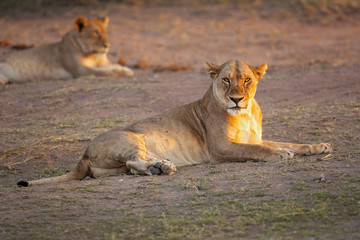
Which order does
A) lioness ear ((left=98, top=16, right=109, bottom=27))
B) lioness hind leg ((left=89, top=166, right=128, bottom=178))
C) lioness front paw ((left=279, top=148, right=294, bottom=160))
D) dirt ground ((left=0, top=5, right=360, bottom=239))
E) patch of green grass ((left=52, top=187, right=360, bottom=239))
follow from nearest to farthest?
patch of green grass ((left=52, top=187, right=360, bottom=239)) < dirt ground ((left=0, top=5, right=360, bottom=239)) < lioness front paw ((left=279, top=148, right=294, bottom=160)) < lioness hind leg ((left=89, top=166, right=128, bottom=178)) < lioness ear ((left=98, top=16, right=109, bottom=27))

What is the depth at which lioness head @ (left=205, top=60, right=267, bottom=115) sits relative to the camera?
5812 millimetres

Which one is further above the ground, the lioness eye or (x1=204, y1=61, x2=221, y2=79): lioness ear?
the lioness eye

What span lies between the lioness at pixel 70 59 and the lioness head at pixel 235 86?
5833mm

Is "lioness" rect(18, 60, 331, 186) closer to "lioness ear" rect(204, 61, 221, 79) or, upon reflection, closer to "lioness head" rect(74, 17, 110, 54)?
"lioness ear" rect(204, 61, 221, 79)

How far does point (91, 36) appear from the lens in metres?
11.7

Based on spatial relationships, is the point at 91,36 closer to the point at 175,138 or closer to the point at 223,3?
the point at 175,138

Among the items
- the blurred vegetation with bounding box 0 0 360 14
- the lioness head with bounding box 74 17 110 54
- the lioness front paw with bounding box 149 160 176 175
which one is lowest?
the lioness front paw with bounding box 149 160 176 175

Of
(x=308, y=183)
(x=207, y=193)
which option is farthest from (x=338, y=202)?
(x=207, y=193)

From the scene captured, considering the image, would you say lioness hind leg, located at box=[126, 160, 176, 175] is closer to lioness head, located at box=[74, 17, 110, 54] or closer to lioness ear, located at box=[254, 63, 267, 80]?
lioness ear, located at box=[254, 63, 267, 80]

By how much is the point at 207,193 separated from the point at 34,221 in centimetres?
136

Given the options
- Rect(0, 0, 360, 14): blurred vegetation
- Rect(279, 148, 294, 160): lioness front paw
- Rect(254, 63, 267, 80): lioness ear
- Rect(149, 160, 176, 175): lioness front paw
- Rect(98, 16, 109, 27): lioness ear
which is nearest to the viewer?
Rect(149, 160, 176, 175): lioness front paw

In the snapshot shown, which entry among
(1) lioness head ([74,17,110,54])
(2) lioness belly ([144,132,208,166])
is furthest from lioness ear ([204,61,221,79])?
(1) lioness head ([74,17,110,54])

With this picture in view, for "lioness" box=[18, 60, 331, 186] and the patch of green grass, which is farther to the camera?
"lioness" box=[18, 60, 331, 186]

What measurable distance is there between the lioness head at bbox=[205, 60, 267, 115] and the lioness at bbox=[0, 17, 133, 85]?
5.83 meters
